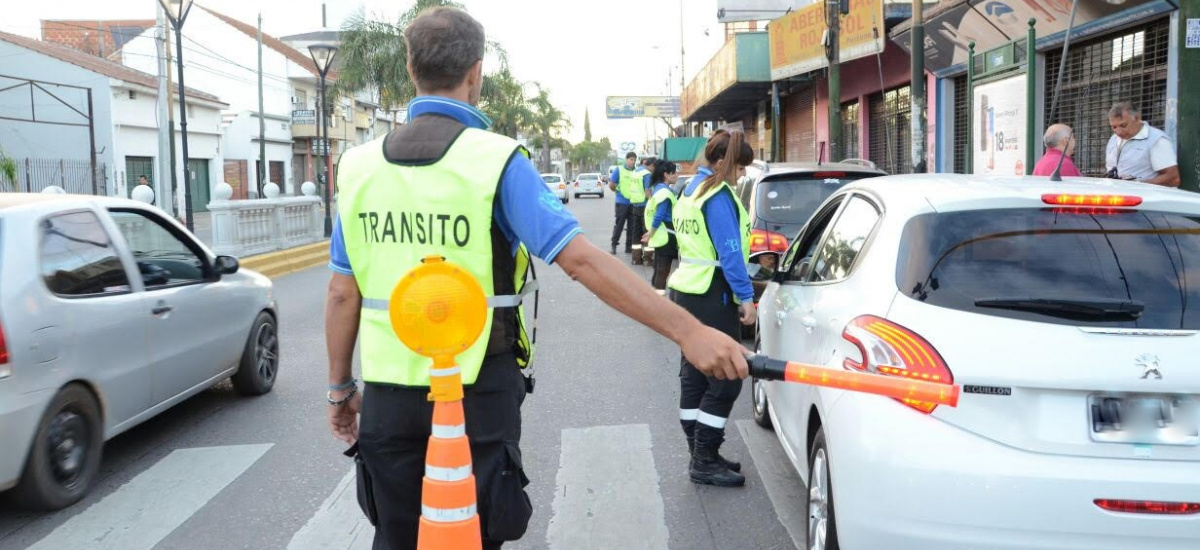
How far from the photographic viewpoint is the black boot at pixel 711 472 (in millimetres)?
5148

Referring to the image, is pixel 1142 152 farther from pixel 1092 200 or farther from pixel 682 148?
pixel 682 148

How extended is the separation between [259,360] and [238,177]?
152 feet

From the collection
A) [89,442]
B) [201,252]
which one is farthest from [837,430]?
[201,252]

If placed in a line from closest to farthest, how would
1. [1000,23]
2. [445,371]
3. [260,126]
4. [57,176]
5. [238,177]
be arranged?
[445,371]
[1000,23]
[57,176]
[260,126]
[238,177]

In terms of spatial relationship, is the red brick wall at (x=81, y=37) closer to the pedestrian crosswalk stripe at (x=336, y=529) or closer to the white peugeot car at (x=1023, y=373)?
the pedestrian crosswalk stripe at (x=336, y=529)

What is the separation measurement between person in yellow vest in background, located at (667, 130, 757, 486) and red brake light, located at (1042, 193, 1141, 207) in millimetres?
1760

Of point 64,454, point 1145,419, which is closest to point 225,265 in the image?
point 64,454

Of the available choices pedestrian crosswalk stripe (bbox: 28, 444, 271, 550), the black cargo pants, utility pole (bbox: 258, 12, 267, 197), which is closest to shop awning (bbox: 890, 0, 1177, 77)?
pedestrian crosswalk stripe (bbox: 28, 444, 271, 550)

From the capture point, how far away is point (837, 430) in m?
3.41

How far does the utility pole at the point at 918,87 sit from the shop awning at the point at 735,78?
40.9 ft

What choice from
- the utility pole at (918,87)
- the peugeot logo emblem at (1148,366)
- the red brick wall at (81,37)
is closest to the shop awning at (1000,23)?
the utility pole at (918,87)

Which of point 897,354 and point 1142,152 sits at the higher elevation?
point 1142,152

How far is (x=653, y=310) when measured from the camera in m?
2.43

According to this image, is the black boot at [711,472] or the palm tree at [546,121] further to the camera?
the palm tree at [546,121]
